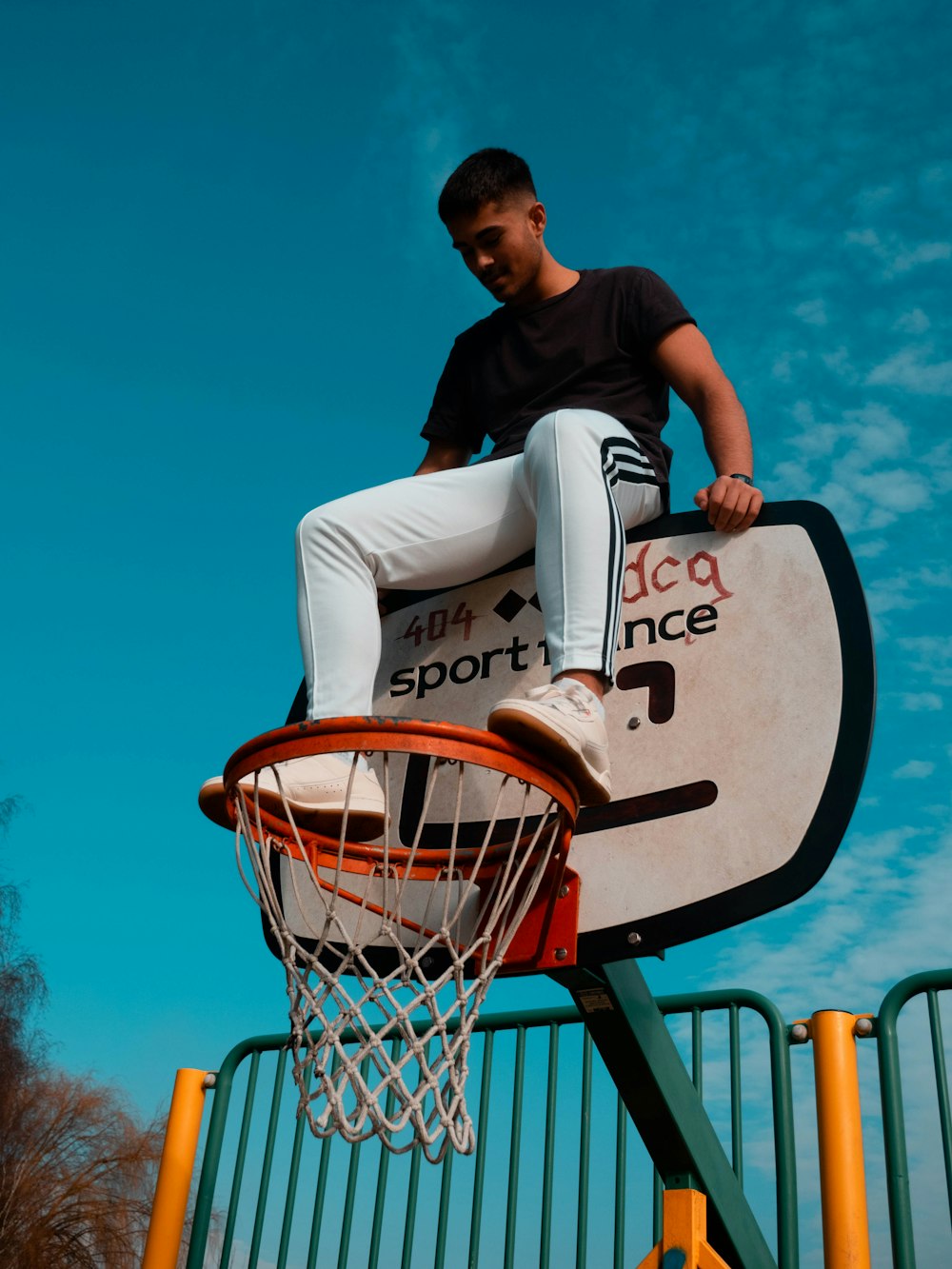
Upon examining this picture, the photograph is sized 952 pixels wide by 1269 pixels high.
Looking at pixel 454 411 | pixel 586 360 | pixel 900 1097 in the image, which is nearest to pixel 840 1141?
pixel 900 1097

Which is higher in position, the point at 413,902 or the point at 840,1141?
the point at 413,902

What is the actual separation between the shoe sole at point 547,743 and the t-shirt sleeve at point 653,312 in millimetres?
1370

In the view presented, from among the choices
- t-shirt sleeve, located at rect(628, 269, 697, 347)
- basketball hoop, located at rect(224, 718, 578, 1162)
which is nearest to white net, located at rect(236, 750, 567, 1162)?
basketball hoop, located at rect(224, 718, 578, 1162)

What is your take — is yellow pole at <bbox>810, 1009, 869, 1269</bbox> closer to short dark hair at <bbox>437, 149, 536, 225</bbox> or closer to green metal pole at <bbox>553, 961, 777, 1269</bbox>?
green metal pole at <bbox>553, 961, 777, 1269</bbox>

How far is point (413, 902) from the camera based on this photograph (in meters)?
3.00

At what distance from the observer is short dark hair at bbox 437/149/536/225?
11.0 feet

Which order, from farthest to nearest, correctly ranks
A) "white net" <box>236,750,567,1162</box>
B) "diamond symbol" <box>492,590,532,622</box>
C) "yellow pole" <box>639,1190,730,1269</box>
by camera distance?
"diamond symbol" <box>492,590,532,622</box>, "yellow pole" <box>639,1190,730,1269</box>, "white net" <box>236,750,567,1162</box>

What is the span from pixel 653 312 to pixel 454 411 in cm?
68

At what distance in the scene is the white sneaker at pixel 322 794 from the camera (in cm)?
255

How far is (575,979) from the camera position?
113 inches

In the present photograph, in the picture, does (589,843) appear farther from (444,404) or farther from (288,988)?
(444,404)

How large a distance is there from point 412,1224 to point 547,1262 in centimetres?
47

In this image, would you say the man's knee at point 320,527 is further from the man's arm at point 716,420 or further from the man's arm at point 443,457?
the man's arm at point 716,420

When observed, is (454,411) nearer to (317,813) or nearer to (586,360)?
(586,360)
